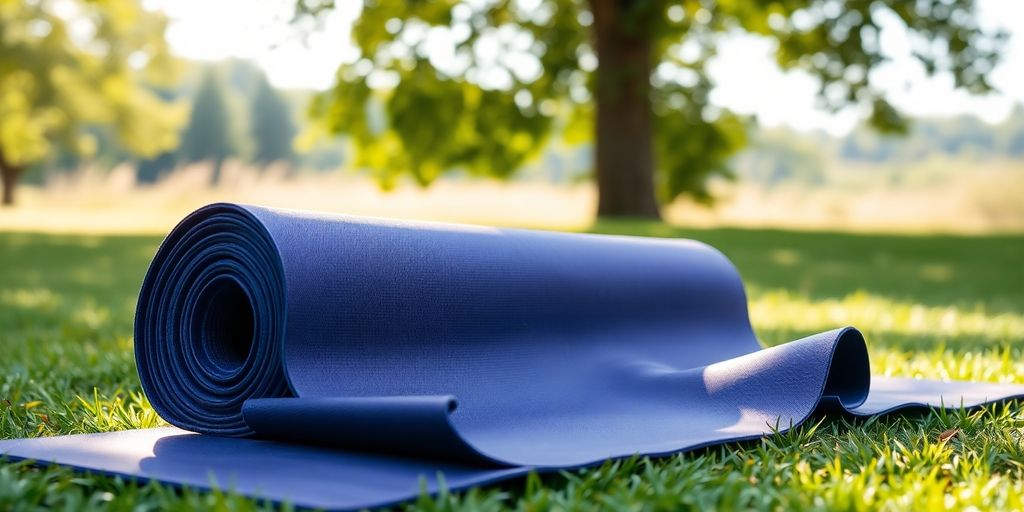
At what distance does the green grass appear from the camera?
205cm

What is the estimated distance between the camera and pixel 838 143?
83438 millimetres

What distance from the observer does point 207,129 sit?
2749 inches

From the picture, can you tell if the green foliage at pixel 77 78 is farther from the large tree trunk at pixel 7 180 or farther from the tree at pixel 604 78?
the tree at pixel 604 78

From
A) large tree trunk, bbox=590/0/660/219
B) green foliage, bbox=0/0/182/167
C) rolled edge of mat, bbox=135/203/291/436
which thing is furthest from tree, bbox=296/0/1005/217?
green foliage, bbox=0/0/182/167

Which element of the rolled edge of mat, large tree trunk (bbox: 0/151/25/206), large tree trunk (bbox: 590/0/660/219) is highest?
large tree trunk (bbox: 590/0/660/219)

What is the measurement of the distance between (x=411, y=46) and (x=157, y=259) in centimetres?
1204

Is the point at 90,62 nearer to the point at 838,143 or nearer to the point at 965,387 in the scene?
the point at 965,387

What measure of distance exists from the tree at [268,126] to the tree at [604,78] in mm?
57826

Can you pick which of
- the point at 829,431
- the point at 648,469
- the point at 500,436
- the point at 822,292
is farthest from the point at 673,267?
the point at 822,292

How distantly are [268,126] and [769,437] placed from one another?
74.0m

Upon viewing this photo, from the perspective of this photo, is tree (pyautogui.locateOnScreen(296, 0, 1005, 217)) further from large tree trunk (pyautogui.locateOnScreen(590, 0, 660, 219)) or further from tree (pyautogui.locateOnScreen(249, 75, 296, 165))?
tree (pyautogui.locateOnScreen(249, 75, 296, 165))

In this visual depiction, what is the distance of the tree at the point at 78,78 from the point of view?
103 ft

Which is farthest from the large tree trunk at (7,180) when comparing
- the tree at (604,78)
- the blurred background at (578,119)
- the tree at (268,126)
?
the tree at (268,126)

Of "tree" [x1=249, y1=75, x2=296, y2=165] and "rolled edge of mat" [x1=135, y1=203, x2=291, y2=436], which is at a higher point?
"tree" [x1=249, y1=75, x2=296, y2=165]
